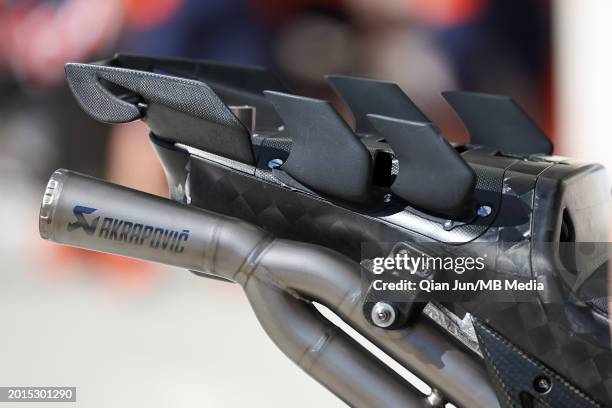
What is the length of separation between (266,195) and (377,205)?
0.16 metres

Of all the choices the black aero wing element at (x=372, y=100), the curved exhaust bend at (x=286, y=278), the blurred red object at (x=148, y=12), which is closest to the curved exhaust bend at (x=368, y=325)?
the curved exhaust bend at (x=286, y=278)

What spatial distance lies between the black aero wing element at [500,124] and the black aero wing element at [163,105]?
414mm

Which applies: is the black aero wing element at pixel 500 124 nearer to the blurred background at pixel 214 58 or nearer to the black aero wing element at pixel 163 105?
the black aero wing element at pixel 163 105

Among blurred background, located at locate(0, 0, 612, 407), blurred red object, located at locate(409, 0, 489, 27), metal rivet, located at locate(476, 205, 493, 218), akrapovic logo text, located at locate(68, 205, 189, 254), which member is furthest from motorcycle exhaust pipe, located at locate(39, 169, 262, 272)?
blurred red object, located at locate(409, 0, 489, 27)

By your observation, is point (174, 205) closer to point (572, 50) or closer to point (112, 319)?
point (112, 319)

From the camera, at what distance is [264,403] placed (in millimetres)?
1865

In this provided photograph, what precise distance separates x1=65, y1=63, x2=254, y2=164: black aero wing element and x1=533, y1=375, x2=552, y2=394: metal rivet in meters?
0.46

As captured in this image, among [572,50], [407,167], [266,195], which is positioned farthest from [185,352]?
[572,50]

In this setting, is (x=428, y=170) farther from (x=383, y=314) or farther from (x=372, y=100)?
(x=372, y=100)

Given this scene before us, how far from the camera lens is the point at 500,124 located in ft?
4.51

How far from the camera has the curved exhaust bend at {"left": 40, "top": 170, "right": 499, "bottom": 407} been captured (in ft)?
3.51

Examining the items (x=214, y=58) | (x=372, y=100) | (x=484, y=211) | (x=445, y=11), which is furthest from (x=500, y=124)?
(x=214, y=58)

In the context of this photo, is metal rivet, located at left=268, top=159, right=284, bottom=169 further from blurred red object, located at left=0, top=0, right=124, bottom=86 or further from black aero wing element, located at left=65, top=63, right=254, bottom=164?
blurred red object, located at left=0, top=0, right=124, bottom=86

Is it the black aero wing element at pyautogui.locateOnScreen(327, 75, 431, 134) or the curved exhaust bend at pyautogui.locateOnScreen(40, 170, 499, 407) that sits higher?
the black aero wing element at pyautogui.locateOnScreen(327, 75, 431, 134)
